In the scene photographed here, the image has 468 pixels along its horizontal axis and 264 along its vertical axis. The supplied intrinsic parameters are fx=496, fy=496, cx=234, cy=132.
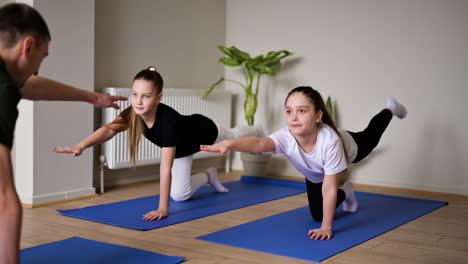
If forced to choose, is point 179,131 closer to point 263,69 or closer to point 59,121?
point 59,121

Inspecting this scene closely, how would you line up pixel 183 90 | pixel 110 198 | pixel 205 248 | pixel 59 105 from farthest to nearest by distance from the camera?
pixel 183 90 → pixel 110 198 → pixel 59 105 → pixel 205 248

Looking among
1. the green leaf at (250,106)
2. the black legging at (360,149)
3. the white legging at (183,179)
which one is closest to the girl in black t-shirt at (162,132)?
the white legging at (183,179)

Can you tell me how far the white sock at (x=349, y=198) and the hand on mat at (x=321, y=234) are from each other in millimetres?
656

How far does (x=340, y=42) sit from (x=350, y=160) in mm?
1740

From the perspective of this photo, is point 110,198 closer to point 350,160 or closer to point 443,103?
point 350,160

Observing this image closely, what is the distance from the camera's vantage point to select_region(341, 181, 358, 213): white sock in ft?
10.3

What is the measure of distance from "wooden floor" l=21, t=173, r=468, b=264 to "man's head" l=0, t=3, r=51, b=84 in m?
1.07

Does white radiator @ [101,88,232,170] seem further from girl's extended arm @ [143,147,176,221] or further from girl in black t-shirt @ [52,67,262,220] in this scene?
girl's extended arm @ [143,147,176,221]

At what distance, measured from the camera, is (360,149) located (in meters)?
3.07

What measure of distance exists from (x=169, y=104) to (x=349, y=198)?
1745mm

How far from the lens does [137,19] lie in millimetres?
4137

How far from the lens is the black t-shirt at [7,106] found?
1291mm

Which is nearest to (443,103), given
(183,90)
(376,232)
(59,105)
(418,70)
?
(418,70)

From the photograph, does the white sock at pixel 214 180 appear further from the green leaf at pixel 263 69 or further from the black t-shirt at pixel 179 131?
the green leaf at pixel 263 69
